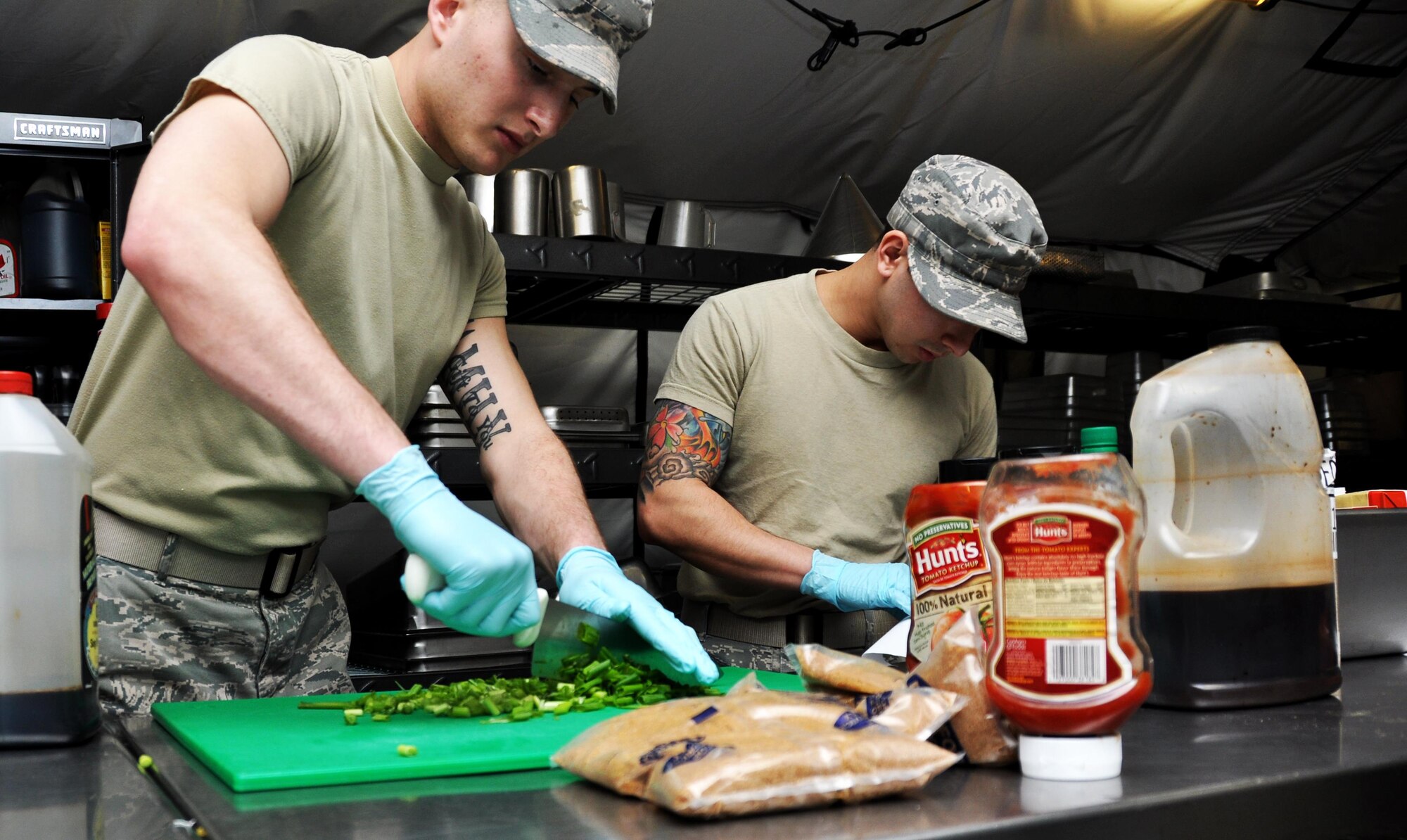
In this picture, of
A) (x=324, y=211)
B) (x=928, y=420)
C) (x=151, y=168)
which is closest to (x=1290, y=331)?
(x=928, y=420)

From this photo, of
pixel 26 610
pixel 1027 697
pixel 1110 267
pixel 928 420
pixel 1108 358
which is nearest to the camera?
pixel 1027 697

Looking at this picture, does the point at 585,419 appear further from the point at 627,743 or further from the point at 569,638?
the point at 627,743

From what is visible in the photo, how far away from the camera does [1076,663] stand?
Result: 0.75 m

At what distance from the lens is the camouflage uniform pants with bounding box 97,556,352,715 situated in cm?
142

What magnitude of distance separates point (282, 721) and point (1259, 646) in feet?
2.96

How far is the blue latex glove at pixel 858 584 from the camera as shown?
184 cm

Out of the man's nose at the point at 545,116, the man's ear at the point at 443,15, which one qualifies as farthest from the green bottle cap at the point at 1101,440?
the man's ear at the point at 443,15

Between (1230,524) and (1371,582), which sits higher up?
(1230,524)

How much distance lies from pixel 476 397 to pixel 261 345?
61 centimetres

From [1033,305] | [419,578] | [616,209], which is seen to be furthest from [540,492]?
[1033,305]

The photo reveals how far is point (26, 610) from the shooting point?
3.02 feet

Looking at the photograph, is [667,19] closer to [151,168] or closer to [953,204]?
[953,204]

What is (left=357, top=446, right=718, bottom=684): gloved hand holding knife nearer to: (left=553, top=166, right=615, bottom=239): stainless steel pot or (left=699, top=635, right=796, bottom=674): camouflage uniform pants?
(left=699, top=635, right=796, bottom=674): camouflage uniform pants

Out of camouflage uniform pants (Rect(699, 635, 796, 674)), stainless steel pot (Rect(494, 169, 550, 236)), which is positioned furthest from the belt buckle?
stainless steel pot (Rect(494, 169, 550, 236))
